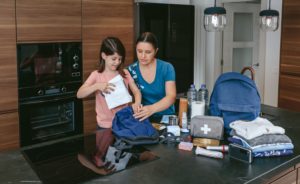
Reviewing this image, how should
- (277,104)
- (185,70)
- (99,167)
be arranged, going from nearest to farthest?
(99,167) < (277,104) < (185,70)

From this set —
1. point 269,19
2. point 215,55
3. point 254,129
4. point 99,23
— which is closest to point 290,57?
point 215,55

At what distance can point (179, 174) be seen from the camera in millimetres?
1440

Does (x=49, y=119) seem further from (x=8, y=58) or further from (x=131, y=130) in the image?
(x=131, y=130)

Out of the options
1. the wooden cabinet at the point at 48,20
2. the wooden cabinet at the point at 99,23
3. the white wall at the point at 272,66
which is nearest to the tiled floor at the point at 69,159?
the wooden cabinet at the point at 48,20

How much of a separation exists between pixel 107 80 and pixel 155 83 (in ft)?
1.09

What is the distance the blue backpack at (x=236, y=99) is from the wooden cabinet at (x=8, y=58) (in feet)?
5.93

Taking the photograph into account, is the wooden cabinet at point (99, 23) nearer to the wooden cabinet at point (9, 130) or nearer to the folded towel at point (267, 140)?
the wooden cabinet at point (9, 130)

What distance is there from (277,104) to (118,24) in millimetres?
2131

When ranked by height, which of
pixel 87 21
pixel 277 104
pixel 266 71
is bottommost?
pixel 277 104

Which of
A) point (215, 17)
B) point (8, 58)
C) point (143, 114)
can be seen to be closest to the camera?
point (143, 114)

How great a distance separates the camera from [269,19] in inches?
95.0

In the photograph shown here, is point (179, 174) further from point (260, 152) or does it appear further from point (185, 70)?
point (185, 70)

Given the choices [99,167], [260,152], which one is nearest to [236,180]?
[260,152]

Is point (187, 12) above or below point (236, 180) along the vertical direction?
above
